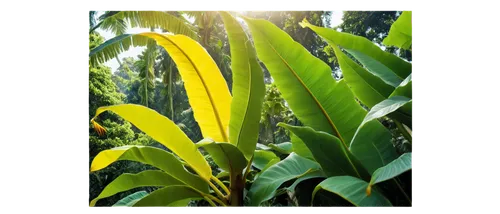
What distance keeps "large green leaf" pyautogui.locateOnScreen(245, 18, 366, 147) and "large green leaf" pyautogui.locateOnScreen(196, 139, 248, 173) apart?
0.90ft

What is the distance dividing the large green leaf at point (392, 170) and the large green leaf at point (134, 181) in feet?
2.39

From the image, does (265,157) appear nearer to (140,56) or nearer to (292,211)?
(292,211)

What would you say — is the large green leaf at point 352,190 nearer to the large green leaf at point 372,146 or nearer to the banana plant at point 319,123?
the banana plant at point 319,123

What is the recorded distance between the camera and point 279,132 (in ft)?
6.07

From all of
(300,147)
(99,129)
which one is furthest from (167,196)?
(300,147)

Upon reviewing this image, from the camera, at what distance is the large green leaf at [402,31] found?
1.67 metres

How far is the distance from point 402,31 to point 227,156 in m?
0.87

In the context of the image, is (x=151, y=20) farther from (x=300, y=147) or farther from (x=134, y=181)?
(x=300, y=147)

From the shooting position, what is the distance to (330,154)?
1462mm

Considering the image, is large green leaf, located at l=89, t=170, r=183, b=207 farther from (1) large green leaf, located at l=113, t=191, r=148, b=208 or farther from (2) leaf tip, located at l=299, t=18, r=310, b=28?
(2) leaf tip, located at l=299, t=18, r=310, b=28

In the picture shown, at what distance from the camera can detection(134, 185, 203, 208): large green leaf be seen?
1.49 m

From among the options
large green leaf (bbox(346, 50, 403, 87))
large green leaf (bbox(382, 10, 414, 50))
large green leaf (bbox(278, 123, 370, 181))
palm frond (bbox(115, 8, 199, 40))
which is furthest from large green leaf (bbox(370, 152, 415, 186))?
palm frond (bbox(115, 8, 199, 40))
